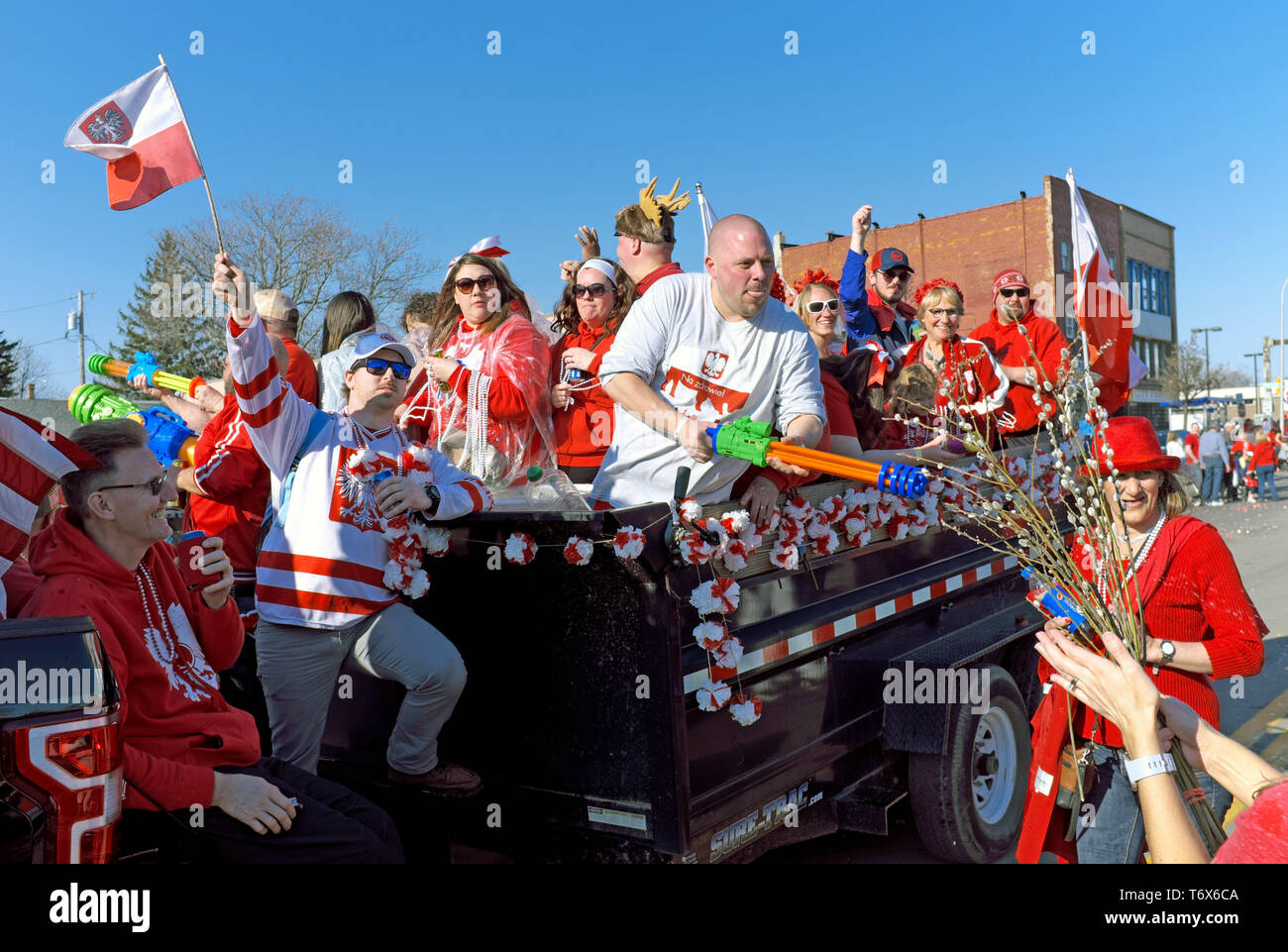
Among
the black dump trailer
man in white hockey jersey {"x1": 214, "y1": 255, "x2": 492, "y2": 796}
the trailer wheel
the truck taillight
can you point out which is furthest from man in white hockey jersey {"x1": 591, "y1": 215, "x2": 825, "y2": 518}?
the truck taillight

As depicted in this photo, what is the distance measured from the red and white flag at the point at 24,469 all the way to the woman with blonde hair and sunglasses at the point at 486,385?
1839 millimetres

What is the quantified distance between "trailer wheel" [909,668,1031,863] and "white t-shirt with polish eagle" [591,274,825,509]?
4.68ft

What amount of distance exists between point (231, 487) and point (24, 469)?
3.92 ft

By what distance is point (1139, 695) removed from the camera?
1.98 meters

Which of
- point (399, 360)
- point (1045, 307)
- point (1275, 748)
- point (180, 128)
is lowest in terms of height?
point (1275, 748)

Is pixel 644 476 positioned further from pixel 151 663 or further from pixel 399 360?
pixel 151 663

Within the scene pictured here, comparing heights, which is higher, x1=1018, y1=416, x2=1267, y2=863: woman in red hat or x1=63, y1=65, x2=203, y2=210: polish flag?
x1=63, y1=65, x2=203, y2=210: polish flag

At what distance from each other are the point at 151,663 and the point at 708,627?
4.88 ft

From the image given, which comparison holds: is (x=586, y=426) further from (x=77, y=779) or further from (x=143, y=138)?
(x=77, y=779)

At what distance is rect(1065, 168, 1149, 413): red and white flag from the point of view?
6.15 m

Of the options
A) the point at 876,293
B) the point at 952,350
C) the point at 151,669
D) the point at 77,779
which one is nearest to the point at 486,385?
the point at 151,669

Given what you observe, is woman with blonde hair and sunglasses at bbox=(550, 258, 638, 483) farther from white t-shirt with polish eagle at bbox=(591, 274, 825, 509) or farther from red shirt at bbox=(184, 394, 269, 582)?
red shirt at bbox=(184, 394, 269, 582)

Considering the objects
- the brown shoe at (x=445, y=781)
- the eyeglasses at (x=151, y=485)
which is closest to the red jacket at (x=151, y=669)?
the eyeglasses at (x=151, y=485)
